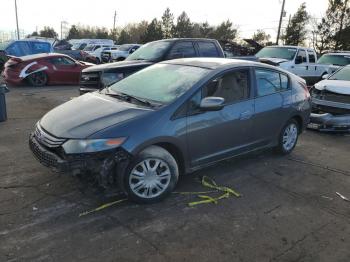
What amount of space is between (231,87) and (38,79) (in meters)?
11.2

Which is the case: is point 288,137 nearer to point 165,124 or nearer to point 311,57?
point 165,124

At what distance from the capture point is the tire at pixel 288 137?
6297 millimetres

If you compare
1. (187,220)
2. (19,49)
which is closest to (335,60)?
(187,220)

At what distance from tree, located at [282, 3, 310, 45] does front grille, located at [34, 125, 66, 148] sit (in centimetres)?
3834

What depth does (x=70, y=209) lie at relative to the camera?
→ 167 inches

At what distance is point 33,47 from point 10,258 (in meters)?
21.1

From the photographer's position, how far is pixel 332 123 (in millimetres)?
8297

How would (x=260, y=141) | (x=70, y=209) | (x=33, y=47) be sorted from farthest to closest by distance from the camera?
1. (x=33, y=47)
2. (x=260, y=141)
3. (x=70, y=209)

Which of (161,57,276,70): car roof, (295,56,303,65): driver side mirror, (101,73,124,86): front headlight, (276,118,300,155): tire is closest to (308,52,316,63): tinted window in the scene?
(295,56,303,65): driver side mirror

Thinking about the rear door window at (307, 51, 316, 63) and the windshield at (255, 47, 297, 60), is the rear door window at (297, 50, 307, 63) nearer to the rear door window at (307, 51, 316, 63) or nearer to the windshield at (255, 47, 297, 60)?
the windshield at (255, 47, 297, 60)

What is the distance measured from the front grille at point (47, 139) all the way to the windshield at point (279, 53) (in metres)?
12.2

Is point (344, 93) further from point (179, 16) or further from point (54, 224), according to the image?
point (179, 16)

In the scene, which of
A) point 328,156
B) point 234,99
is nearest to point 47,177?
point 234,99

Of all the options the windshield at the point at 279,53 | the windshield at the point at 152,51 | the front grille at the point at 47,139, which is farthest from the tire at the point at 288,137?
the windshield at the point at 279,53
